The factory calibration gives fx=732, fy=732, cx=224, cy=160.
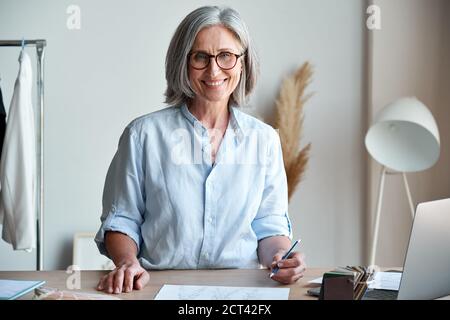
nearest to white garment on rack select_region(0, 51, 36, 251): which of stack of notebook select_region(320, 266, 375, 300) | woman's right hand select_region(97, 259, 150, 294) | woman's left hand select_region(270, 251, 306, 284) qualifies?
woman's right hand select_region(97, 259, 150, 294)

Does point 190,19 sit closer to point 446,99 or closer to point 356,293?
point 356,293

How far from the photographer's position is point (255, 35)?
12.5 ft

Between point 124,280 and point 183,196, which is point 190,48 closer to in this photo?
point 183,196

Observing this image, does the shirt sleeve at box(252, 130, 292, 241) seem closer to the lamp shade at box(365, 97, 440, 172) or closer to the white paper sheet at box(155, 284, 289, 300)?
the white paper sheet at box(155, 284, 289, 300)

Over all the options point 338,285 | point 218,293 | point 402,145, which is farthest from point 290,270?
point 402,145

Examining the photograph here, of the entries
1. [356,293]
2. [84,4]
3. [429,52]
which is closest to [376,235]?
[429,52]

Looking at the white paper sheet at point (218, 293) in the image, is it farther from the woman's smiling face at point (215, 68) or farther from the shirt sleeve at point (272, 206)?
the woman's smiling face at point (215, 68)

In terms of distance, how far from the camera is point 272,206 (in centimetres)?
187

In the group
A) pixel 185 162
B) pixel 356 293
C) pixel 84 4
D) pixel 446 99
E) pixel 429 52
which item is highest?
pixel 84 4

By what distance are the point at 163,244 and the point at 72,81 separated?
2161 millimetres

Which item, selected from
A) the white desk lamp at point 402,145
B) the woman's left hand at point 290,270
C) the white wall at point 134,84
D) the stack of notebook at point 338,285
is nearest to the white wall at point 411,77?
the white wall at point 134,84

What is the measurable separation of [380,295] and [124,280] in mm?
518

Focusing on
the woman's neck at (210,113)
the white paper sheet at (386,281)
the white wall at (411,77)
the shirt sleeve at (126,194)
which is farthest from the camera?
the white wall at (411,77)

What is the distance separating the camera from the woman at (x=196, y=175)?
69.1 inches
